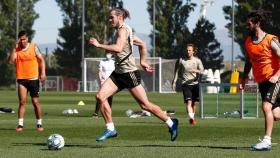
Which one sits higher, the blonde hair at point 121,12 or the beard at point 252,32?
the blonde hair at point 121,12

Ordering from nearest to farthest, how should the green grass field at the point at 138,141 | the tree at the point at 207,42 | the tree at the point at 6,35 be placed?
the green grass field at the point at 138,141
the tree at the point at 6,35
the tree at the point at 207,42

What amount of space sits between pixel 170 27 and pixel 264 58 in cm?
8754

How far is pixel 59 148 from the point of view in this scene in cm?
1406

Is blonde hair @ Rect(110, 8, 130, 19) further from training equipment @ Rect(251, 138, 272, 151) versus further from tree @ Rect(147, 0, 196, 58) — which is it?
tree @ Rect(147, 0, 196, 58)

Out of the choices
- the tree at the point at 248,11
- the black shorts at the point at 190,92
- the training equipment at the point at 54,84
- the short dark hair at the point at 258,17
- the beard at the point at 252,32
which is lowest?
the training equipment at the point at 54,84

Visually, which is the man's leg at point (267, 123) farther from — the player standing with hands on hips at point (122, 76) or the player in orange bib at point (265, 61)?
the player standing with hands on hips at point (122, 76)

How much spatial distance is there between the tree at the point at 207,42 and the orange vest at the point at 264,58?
8458 centimetres

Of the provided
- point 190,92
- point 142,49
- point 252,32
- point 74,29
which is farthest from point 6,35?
point 252,32

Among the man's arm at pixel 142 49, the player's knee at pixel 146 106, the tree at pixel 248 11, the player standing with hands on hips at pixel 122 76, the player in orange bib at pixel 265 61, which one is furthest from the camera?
the tree at pixel 248 11

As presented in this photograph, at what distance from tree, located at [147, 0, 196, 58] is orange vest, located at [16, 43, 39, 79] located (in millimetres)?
79763

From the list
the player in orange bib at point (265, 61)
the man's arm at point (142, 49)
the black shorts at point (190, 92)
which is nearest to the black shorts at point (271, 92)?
the player in orange bib at point (265, 61)

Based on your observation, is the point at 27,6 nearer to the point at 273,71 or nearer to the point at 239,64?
the point at 239,64

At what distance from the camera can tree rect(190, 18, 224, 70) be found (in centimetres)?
9953

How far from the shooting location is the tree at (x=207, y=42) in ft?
327
